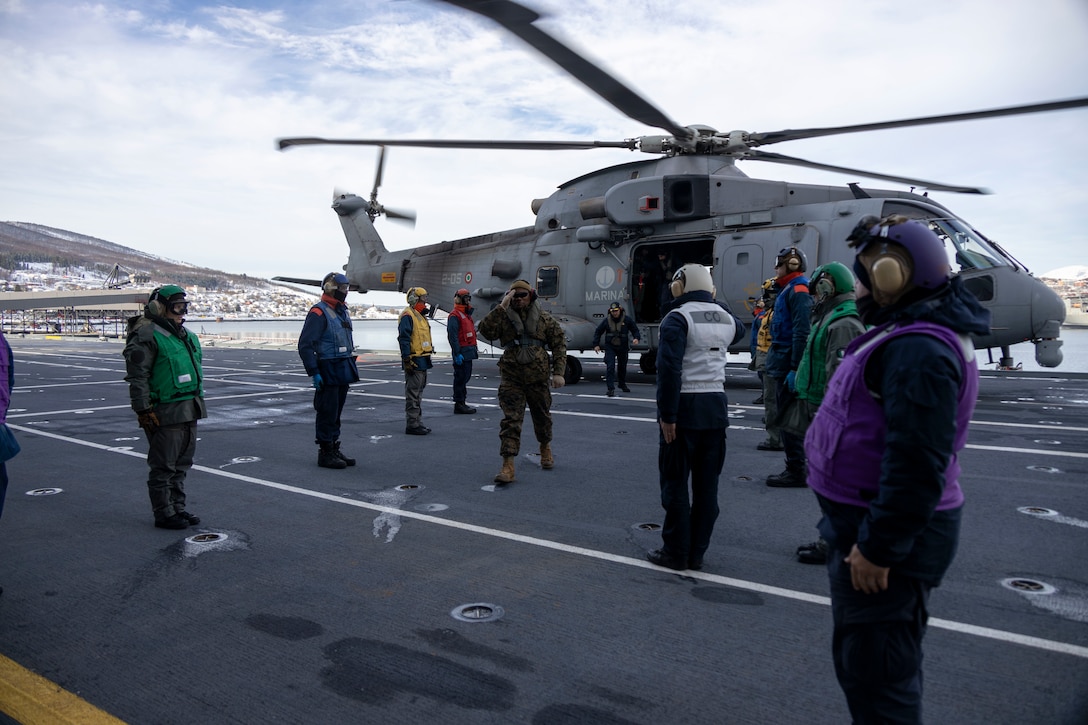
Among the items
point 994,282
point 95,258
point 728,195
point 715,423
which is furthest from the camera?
point 95,258

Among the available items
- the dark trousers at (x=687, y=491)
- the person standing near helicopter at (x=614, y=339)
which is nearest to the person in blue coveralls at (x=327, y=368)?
the dark trousers at (x=687, y=491)

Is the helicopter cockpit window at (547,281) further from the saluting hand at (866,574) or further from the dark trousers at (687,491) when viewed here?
the saluting hand at (866,574)

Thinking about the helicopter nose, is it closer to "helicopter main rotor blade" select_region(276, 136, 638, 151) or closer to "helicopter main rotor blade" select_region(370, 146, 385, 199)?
"helicopter main rotor blade" select_region(276, 136, 638, 151)

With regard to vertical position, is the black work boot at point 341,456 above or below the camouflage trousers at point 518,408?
below

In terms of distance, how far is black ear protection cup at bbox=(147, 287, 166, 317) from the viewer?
17.3 ft

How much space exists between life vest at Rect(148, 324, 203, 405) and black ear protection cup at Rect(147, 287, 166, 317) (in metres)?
0.10

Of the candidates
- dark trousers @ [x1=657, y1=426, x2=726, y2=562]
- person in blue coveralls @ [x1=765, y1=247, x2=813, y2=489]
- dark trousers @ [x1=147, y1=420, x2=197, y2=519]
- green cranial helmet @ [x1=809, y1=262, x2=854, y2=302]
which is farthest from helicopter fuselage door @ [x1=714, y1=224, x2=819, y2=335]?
dark trousers @ [x1=147, y1=420, x2=197, y2=519]

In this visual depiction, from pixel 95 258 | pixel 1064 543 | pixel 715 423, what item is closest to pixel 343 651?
pixel 715 423

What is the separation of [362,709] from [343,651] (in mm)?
531

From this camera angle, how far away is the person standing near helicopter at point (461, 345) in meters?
10.8

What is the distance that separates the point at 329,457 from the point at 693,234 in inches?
330

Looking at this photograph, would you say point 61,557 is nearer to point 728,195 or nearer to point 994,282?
point 728,195

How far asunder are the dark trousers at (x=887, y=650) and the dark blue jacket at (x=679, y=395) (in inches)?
87.8

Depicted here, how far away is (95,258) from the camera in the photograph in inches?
7416
